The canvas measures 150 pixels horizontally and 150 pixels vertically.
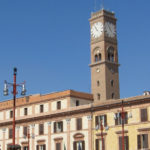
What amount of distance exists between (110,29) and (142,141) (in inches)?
1535

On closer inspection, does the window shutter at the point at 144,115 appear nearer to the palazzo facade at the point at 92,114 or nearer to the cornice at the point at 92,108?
the palazzo facade at the point at 92,114

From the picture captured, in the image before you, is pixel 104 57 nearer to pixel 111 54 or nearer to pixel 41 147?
pixel 111 54

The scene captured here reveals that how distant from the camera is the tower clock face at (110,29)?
9701 cm

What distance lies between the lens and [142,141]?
64812 mm

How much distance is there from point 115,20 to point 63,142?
3688 centimetres

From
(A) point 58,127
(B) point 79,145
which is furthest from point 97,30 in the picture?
(B) point 79,145

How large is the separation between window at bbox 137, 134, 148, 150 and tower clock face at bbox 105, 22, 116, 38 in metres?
36.9

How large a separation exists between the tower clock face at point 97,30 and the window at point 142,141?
3638cm

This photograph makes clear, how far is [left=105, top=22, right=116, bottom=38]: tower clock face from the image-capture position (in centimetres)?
9701

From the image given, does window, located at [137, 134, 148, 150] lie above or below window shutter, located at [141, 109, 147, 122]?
below

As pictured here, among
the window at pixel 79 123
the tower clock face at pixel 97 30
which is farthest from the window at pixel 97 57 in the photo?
the window at pixel 79 123

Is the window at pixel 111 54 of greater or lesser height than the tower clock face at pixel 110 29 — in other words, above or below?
below

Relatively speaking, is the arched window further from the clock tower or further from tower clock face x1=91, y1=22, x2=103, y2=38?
tower clock face x1=91, y1=22, x2=103, y2=38

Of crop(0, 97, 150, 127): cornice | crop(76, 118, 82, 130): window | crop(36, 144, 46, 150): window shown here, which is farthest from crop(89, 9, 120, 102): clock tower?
crop(36, 144, 46, 150): window
